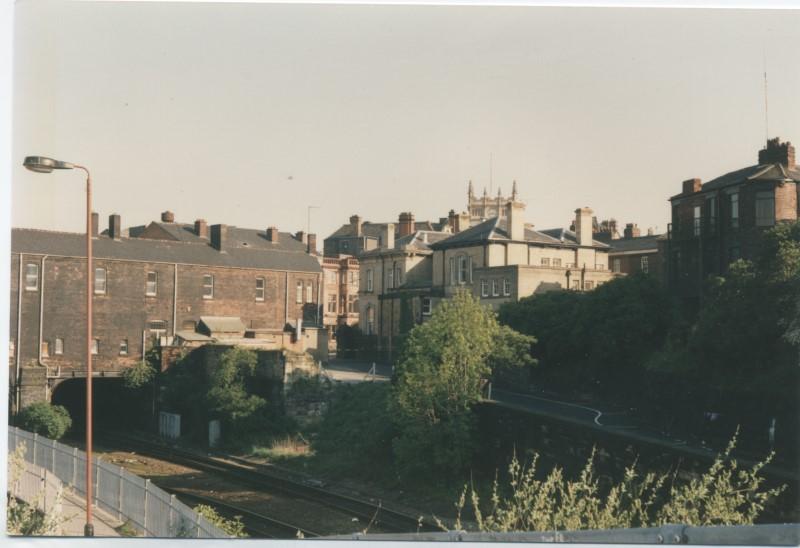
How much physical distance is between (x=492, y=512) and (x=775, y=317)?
5.66 metres

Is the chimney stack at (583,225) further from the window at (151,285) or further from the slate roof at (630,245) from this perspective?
the window at (151,285)

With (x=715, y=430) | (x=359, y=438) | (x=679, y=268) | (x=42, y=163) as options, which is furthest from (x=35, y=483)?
(x=679, y=268)

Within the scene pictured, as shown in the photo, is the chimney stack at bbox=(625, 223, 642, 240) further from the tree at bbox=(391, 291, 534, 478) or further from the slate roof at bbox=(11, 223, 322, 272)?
the slate roof at bbox=(11, 223, 322, 272)

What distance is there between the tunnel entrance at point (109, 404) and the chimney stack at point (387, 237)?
710 centimetres

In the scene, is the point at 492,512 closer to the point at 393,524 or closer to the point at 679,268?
the point at 393,524

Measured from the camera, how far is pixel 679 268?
16.4 m

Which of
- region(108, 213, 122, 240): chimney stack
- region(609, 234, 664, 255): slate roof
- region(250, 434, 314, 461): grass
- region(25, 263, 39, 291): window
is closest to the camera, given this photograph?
region(25, 263, 39, 291): window

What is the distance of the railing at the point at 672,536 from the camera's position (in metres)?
8.44

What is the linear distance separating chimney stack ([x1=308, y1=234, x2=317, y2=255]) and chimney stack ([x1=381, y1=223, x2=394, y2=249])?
1.63m

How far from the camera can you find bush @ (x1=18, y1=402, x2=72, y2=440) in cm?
1642

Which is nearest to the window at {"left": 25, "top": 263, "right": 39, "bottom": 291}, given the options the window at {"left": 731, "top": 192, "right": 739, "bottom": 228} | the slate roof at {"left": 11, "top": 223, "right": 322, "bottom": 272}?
the slate roof at {"left": 11, "top": 223, "right": 322, "bottom": 272}

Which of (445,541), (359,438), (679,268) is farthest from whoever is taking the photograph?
(359,438)

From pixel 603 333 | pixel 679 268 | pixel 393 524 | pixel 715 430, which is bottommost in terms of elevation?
pixel 393 524

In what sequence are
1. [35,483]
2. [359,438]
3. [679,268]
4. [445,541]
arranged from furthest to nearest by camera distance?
[359,438]
[679,268]
[35,483]
[445,541]
